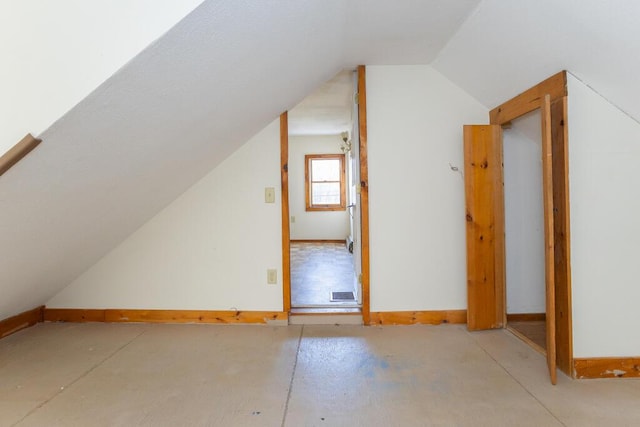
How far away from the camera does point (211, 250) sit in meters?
2.73

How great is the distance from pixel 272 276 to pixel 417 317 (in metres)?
1.15

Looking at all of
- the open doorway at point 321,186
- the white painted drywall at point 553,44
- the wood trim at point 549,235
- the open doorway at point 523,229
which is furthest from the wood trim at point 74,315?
the white painted drywall at point 553,44

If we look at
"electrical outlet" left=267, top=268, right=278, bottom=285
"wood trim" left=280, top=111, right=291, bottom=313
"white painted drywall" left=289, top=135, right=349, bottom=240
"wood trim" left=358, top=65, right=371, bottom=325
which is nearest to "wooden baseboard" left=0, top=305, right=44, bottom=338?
"electrical outlet" left=267, top=268, right=278, bottom=285

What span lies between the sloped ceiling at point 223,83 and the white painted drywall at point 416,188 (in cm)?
18

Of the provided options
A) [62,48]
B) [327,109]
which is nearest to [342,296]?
[62,48]

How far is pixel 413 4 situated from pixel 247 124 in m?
1.25

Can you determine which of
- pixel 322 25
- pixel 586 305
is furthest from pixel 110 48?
pixel 586 305

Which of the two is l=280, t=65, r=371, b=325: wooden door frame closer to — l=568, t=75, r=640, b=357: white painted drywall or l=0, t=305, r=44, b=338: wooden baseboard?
l=568, t=75, r=640, b=357: white painted drywall

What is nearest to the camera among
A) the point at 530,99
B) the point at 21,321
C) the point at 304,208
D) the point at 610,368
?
the point at 610,368

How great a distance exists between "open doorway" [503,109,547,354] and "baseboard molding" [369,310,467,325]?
0.37 meters

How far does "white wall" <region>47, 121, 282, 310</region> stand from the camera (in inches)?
107

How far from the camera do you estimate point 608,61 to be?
1574 mm

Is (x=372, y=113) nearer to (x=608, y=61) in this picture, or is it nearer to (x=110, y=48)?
(x=608, y=61)

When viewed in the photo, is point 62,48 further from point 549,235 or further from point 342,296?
point 342,296
